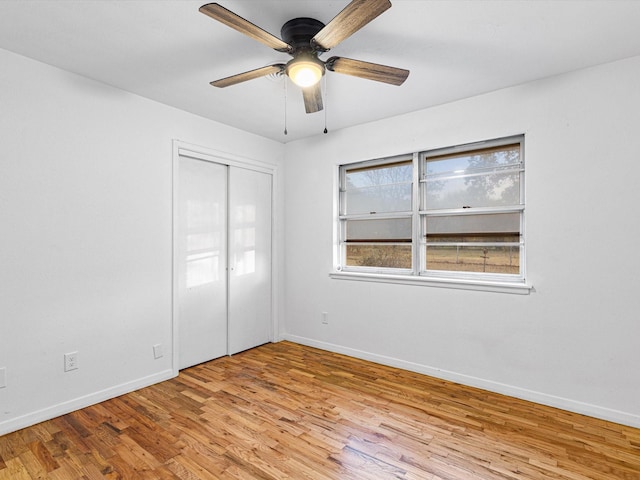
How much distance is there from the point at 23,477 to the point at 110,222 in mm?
1697

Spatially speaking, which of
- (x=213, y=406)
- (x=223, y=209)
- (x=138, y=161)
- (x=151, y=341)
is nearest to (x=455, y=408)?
(x=213, y=406)

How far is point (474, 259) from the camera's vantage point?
3.09 meters

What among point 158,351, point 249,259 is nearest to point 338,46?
point 249,259

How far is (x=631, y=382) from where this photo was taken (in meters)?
2.33

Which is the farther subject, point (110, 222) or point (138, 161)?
point (138, 161)

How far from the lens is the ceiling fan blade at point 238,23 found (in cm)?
146

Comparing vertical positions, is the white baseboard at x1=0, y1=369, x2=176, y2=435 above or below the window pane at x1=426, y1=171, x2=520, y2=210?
below

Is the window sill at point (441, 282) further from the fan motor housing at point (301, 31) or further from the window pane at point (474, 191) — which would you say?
the fan motor housing at point (301, 31)

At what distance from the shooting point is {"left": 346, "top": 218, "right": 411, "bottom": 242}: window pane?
352 centimetres

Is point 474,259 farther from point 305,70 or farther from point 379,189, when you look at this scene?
point 305,70

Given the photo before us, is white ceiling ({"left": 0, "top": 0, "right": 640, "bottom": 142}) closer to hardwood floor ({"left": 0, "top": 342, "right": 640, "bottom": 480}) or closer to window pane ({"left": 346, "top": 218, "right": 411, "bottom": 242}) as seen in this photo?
window pane ({"left": 346, "top": 218, "right": 411, "bottom": 242})

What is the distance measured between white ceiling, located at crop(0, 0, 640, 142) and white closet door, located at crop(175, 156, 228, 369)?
818 mm

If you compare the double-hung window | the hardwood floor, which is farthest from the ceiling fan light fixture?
the hardwood floor

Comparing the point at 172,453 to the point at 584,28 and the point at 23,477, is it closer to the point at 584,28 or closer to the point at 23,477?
the point at 23,477
